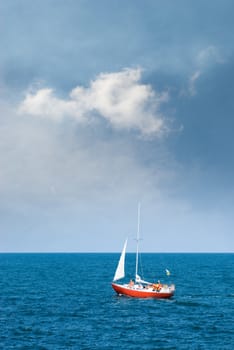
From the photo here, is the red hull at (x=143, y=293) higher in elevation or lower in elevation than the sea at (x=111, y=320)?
higher

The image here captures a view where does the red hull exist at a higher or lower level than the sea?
higher

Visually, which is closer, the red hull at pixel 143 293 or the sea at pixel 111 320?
the sea at pixel 111 320

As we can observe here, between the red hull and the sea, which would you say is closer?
the sea

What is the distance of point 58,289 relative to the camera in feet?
336

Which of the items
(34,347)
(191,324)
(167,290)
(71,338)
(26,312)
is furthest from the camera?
(167,290)

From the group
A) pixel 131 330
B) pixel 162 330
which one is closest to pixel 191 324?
pixel 162 330

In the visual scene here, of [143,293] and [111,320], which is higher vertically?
[143,293]

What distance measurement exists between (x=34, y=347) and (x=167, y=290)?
3869cm

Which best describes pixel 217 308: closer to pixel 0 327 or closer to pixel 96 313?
pixel 96 313

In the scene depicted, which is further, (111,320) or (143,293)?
(143,293)

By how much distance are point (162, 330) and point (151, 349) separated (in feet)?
31.6

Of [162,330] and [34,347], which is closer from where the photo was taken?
[34,347]

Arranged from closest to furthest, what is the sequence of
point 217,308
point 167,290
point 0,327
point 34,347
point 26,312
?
point 34,347 < point 0,327 < point 26,312 < point 217,308 < point 167,290

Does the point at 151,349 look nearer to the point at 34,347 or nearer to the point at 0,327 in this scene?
the point at 34,347
